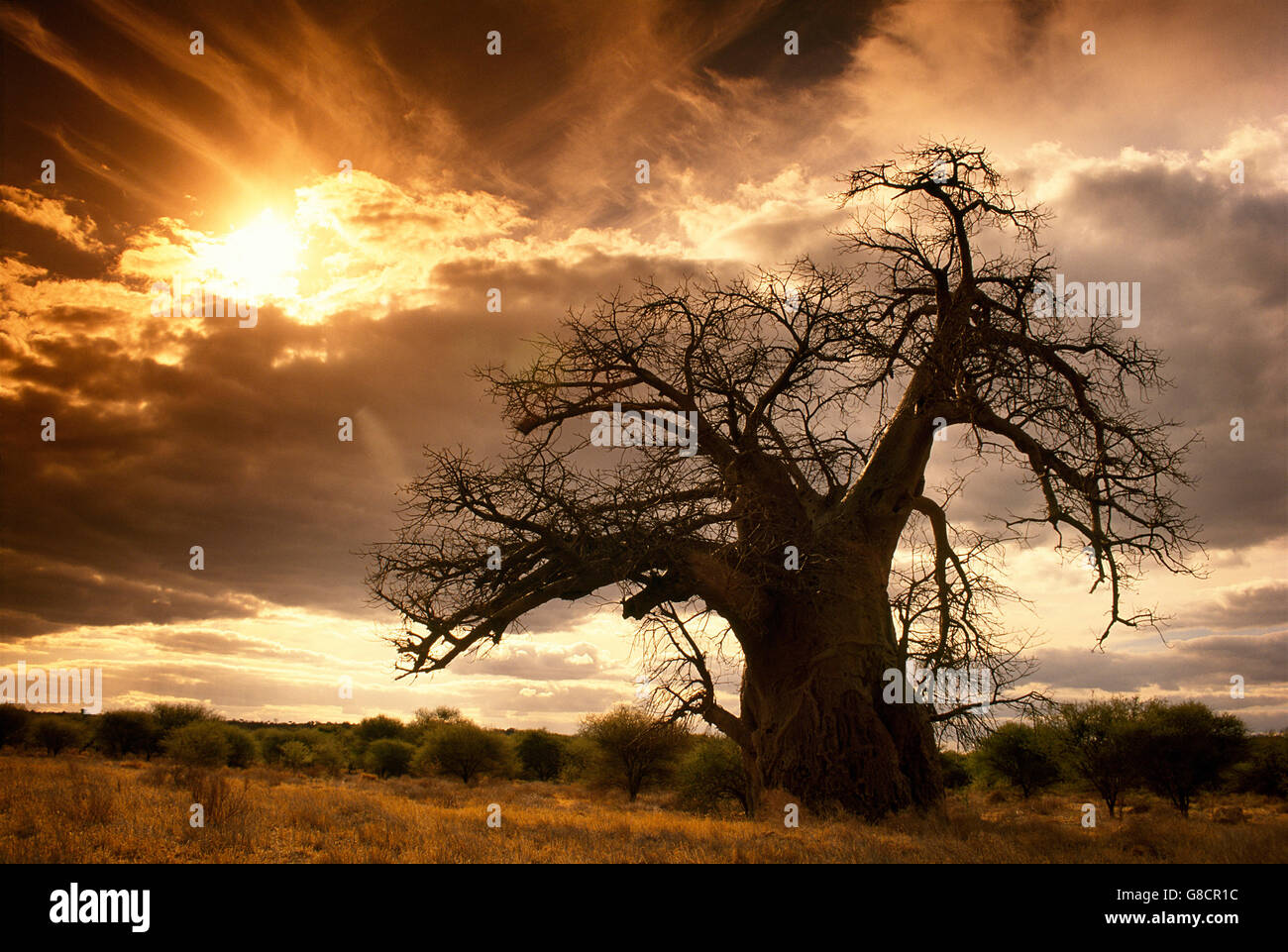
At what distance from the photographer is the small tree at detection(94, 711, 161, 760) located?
3628 centimetres

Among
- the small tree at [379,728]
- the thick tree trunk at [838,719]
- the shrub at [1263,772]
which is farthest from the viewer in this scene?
the small tree at [379,728]

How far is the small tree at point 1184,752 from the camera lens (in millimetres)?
23719

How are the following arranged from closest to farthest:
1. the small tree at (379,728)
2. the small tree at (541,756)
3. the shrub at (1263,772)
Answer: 1. the shrub at (1263,772)
2. the small tree at (541,756)
3. the small tree at (379,728)

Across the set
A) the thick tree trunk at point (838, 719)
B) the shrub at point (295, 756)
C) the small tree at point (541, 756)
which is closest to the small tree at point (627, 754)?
the small tree at point (541, 756)

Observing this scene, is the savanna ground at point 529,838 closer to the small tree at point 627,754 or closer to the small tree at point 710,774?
the small tree at point 710,774

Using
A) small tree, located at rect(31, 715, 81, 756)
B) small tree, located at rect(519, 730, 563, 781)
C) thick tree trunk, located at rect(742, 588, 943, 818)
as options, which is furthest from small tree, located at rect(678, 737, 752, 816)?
small tree, located at rect(31, 715, 81, 756)

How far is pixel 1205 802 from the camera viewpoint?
2545cm

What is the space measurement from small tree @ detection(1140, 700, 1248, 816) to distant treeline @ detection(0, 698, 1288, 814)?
3 centimetres

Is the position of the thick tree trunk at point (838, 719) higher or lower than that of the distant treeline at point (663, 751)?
higher

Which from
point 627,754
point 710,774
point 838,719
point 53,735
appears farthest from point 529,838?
point 53,735

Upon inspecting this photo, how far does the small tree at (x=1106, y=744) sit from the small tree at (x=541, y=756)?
2487 centimetres

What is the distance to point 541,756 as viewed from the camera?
134 ft

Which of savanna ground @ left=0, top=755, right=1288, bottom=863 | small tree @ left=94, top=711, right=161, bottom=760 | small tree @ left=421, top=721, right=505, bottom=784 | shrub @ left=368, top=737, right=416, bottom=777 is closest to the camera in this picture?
savanna ground @ left=0, top=755, right=1288, bottom=863

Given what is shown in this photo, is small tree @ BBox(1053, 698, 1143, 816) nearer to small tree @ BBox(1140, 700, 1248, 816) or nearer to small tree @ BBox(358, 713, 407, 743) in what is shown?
small tree @ BBox(1140, 700, 1248, 816)
